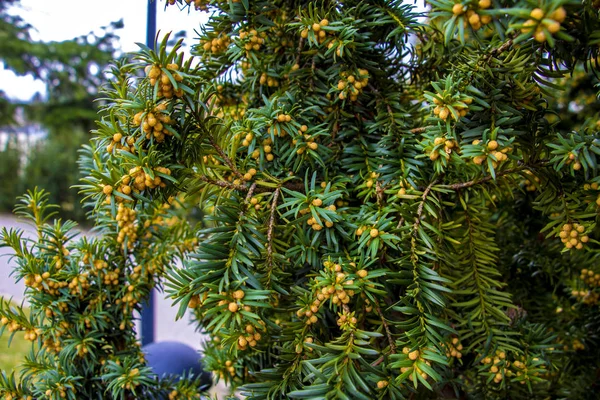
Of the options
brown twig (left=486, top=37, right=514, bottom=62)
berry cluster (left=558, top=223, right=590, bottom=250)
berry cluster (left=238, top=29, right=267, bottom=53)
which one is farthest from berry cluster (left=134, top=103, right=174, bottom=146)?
berry cluster (left=558, top=223, right=590, bottom=250)

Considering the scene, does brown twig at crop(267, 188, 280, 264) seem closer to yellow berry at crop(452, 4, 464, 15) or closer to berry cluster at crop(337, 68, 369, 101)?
berry cluster at crop(337, 68, 369, 101)

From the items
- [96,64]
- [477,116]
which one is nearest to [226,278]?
[477,116]

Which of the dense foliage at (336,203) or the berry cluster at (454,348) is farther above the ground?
the dense foliage at (336,203)

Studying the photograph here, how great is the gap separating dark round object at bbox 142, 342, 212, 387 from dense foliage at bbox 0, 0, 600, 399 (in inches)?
15.7

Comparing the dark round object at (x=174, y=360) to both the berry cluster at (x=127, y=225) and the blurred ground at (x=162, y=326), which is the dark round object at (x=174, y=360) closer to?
the berry cluster at (x=127, y=225)

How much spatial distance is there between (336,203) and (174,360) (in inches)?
35.3

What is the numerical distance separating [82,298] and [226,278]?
478mm

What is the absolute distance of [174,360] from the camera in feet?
4.62

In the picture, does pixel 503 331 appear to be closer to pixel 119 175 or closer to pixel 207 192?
pixel 207 192

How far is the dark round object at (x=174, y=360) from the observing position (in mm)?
1360

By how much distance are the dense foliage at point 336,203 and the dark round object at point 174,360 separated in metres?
0.40

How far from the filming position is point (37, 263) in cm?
90

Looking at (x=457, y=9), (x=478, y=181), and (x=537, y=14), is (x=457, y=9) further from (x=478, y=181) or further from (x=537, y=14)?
(x=478, y=181)

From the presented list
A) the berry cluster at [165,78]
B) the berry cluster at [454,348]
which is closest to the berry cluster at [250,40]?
the berry cluster at [165,78]
